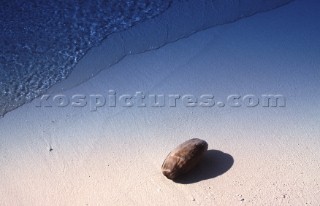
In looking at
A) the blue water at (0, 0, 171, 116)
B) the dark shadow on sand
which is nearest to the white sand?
the dark shadow on sand

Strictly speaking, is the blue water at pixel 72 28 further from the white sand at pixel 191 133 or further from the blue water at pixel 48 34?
the white sand at pixel 191 133

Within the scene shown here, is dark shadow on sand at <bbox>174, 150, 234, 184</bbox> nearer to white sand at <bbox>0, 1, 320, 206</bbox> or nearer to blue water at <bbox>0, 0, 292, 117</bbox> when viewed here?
white sand at <bbox>0, 1, 320, 206</bbox>

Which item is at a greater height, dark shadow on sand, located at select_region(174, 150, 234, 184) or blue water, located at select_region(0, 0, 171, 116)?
blue water, located at select_region(0, 0, 171, 116)

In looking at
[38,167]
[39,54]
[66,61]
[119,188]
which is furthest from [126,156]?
[39,54]

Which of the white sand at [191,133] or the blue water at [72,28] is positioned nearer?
the white sand at [191,133]

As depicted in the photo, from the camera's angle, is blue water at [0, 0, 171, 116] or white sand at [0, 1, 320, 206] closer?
white sand at [0, 1, 320, 206]

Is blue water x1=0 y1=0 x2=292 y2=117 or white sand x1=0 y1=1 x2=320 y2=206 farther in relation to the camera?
blue water x1=0 y1=0 x2=292 y2=117

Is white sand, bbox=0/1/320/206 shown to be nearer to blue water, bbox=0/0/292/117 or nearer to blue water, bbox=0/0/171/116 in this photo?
blue water, bbox=0/0/292/117

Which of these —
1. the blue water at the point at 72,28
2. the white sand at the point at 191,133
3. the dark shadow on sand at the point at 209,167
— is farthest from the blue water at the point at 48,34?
the dark shadow on sand at the point at 209,167
